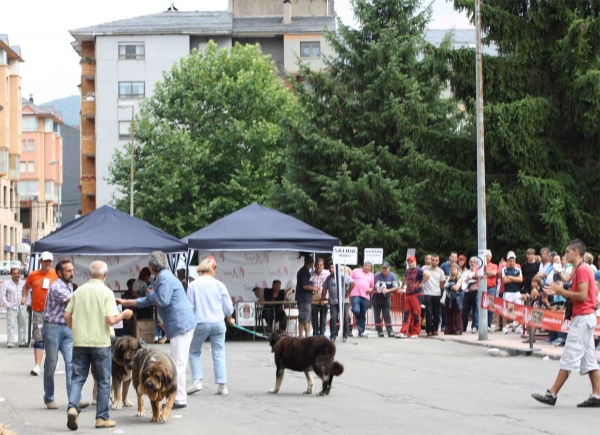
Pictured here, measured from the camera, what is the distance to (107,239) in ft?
82.0

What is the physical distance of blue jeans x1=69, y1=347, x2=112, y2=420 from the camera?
36.9ft

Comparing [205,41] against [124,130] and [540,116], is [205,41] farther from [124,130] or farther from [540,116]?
[540,116]

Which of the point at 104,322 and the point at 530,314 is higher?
the point at 104,322

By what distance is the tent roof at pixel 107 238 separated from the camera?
24562mm

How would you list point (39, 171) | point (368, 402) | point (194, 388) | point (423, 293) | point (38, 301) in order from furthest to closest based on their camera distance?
point (39, 171) → point (423, 293) → point (38, 301) → point (194, 388) → point (368, 402)

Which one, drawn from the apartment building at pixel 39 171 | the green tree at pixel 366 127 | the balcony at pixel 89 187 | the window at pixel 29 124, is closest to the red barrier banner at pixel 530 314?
the green tree at pixel 366 127

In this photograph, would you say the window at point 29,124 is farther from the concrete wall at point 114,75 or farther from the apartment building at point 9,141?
the concrete wall at point 114,75

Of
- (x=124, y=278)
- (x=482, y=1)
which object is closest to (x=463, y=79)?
(x=482, y=1)

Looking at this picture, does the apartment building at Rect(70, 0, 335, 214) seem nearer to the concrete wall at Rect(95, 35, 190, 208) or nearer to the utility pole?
the concrete wall at Rect(95, 35, 190, 208)

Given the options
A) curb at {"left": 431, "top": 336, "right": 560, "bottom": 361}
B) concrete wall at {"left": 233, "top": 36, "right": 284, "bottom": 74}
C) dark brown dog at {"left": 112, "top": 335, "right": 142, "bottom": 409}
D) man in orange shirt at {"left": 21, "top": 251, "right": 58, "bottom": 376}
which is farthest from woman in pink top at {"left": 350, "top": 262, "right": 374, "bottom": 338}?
concrete wall at {"left": 233, "top": 36, "right": 284, "bottom": 74}

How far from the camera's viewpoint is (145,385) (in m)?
11.4

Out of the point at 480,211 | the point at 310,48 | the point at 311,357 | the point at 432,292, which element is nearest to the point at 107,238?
the point at 432,292

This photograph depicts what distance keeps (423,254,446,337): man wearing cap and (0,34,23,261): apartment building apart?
73656 millimetres

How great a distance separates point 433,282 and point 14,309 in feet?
33.6
